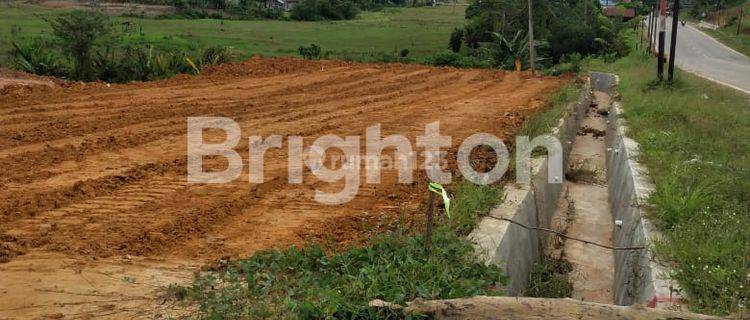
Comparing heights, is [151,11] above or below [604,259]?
above

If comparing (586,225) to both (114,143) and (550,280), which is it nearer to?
(550,280)

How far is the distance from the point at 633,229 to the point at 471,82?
39.0 ft

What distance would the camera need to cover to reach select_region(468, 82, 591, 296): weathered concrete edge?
450 centimetres

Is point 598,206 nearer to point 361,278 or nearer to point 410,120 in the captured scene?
point 410,120

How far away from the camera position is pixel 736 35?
4381 centimetres

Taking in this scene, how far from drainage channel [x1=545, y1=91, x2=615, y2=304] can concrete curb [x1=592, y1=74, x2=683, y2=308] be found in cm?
19

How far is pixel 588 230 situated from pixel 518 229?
2.24m

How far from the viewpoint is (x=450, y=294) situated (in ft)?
11.3

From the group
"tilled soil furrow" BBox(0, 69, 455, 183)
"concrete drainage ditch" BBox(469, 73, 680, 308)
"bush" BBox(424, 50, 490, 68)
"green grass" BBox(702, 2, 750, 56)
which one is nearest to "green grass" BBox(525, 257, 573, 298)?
"concrete drainage ditch" BBox(469, 73, 680, 308)

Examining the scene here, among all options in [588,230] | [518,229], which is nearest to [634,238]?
[518,229]

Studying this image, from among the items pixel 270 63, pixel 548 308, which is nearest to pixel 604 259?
pixel 548 308

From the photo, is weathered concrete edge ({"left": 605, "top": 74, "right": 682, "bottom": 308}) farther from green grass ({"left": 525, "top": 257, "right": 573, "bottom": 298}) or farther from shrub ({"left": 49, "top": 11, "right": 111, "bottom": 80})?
shrub ({"left": 49, "top": 11, "right": 111, "bottom": 80})

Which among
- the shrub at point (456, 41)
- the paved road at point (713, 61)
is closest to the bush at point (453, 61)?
the shrub at point (456, 41)

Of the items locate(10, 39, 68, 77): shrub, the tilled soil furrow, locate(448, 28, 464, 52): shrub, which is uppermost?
locate(448, 28, 464, 52): shrub
